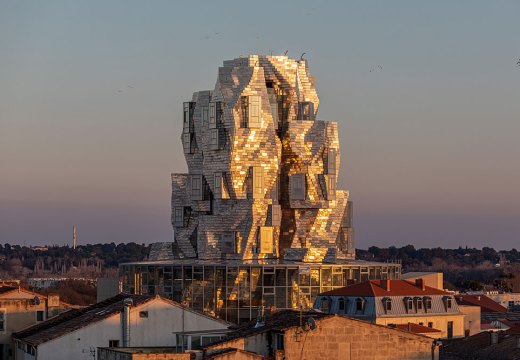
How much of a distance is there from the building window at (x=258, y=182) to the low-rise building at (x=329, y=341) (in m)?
64.4

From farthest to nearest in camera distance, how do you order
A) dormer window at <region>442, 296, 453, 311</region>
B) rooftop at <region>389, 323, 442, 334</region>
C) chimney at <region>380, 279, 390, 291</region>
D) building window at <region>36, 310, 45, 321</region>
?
dormer window at <region>442, 296, 453, 311</region>, chimney at <region>380, 279, 390, 291</region>, rooftop at <region>389, 323, 442, 334</region>, building window at <region>36, 310, 45, 321</region>

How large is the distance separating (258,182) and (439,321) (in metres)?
22.3

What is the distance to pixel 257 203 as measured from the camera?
130250mm

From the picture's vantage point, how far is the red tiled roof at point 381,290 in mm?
113375

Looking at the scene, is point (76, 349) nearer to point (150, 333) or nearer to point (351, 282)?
point (150, 333)

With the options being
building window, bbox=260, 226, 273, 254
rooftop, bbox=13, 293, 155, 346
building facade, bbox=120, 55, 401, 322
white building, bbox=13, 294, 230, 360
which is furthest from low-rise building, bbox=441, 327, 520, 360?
building window, bbox=260, 226, 273, 254

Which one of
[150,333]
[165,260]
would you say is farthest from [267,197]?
[150,333]

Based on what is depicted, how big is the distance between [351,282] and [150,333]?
55.0m

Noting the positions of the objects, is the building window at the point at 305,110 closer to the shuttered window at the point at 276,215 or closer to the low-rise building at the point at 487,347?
the shuttered window at the point at 276,215

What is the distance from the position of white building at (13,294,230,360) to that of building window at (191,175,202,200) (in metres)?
55.2

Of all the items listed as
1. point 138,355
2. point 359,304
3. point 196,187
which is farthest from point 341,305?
point 138,355

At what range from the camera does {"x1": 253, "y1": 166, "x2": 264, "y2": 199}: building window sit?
427ft

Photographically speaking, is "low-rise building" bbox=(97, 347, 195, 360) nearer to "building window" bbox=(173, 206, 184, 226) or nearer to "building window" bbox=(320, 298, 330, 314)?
"building window" bbox=(320, 298, 330, 314)

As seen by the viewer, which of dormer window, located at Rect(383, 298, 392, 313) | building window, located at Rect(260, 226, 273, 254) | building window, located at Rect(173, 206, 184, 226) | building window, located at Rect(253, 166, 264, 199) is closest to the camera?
dormer window, located at Rect(383, 298, 392, 313)
